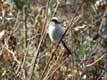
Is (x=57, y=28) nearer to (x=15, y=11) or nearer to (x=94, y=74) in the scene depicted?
(x=15, y=11)

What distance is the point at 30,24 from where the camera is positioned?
13.5ft

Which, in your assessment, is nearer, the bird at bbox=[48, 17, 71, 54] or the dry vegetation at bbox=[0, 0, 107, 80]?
the dry vegetation at bbox=[0, 0, 107, 80]

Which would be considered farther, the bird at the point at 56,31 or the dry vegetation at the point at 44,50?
the bird at the point at 56,31

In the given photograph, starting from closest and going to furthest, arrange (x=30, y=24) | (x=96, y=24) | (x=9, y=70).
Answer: (x=9, y=70) → (x=30, y=24) → (x=96, y=24)

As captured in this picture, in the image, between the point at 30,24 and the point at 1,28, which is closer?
the point at 1,28

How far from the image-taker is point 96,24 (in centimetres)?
456

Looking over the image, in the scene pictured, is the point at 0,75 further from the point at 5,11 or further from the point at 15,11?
the point at 15,11

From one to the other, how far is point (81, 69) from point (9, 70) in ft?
2.41

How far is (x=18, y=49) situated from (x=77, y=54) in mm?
650

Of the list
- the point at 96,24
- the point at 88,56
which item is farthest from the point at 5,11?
the point at 96,24

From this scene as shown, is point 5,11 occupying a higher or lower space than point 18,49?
higher

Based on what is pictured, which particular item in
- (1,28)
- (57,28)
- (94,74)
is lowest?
(94,74)

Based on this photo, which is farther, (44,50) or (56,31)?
(56,31)

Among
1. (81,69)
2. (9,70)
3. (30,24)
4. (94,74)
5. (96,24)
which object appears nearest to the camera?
(9,70)
